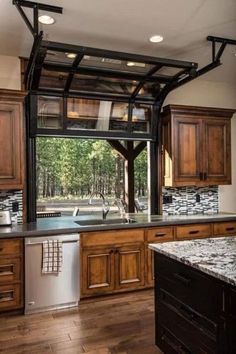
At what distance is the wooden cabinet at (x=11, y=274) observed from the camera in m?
3.19

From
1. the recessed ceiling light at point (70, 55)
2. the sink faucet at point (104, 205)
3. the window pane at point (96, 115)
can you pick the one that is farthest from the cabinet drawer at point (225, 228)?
the recessed ceiling light at point (70, 55)

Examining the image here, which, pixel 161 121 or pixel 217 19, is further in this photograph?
Answer: pixel 161 121

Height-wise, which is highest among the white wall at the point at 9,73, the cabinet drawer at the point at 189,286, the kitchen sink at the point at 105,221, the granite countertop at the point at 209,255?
the white wall at the point at 9,73

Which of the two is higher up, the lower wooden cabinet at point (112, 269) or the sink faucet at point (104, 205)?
the sink faucet at point (104, 205)

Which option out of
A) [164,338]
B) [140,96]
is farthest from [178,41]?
[164,338]

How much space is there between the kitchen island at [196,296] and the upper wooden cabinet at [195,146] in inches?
72.8

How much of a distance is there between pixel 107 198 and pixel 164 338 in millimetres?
2661

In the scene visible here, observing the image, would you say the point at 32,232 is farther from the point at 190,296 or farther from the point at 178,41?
the point at 178,41

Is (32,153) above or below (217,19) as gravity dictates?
below

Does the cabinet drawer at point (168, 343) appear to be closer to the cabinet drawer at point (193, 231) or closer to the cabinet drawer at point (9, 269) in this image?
the cabinet drawer at point (9, 269)

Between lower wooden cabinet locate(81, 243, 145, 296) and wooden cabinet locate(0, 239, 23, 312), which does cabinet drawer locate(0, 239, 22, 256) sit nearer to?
wooden cabinet locate(0, 239, 23, 312)

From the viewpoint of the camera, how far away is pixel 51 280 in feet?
10.9

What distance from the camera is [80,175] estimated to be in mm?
4629

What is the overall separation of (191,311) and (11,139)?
257cm
